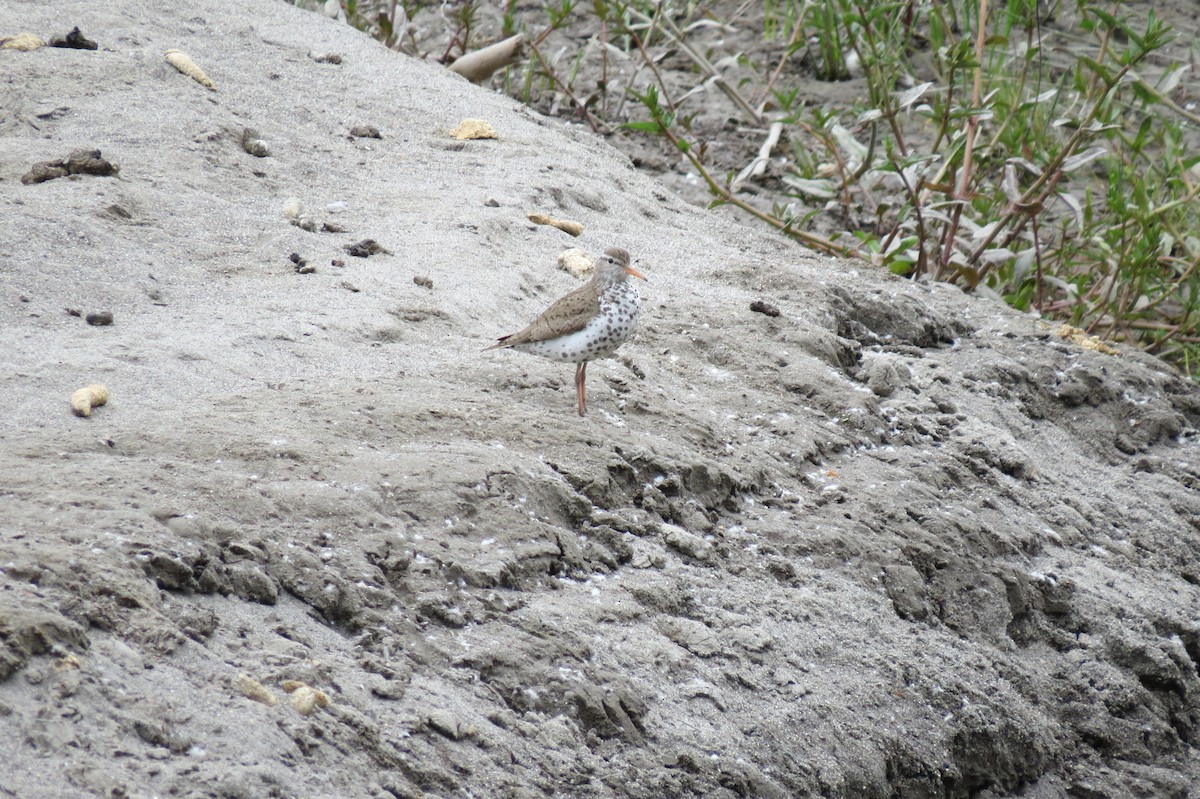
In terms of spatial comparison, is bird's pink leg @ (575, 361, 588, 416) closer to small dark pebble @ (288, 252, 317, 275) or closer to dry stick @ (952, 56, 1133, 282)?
small dark pebble @ (288, 252, 317, 275)

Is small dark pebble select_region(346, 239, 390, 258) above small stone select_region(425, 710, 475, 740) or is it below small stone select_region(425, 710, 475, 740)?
above

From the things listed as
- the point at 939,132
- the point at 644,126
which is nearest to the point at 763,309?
the point at 644,126

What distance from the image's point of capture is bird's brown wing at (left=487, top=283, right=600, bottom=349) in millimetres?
4207

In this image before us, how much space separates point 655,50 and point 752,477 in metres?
5.85

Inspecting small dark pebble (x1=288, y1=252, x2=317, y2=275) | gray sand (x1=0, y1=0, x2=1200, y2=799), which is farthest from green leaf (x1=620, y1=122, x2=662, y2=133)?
small dark pebble (x1=288, y1=252, x2=317, y2=275)

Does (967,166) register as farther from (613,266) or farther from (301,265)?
(301,265)

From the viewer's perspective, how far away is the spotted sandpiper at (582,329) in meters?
4.20

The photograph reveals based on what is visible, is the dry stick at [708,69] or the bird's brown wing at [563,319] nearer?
the bird's brown wing at [563,319]

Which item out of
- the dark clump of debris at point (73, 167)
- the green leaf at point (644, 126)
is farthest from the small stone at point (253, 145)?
the green leaf at point (644, 126)

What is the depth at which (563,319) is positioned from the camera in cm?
422

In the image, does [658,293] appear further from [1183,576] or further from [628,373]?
[1183,576]

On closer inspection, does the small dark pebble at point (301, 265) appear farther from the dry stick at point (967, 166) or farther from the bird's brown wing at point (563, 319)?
the dry stick at point (967, 166)

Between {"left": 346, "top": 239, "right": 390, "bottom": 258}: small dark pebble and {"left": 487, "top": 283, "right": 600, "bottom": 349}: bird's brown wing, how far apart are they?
3.35 feet

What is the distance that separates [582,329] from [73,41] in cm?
361
